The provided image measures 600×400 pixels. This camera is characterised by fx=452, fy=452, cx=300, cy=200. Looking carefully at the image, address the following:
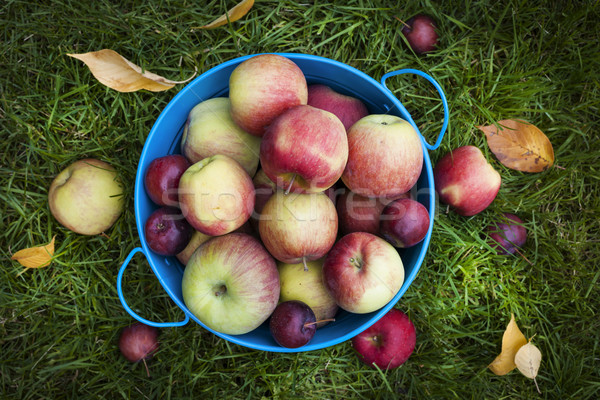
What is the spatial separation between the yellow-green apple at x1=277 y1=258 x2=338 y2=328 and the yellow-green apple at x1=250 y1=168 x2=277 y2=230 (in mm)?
283

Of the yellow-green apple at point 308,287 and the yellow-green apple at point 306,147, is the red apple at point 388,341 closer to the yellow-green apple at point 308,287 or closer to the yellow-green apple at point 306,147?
the yellow-green apple at point 308,287

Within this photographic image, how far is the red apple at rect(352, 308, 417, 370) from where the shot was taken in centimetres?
205

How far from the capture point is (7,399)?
85.4 inches

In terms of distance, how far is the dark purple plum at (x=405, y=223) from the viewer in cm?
177

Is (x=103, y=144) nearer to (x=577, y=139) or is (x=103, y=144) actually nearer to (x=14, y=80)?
(x=14, y=80)

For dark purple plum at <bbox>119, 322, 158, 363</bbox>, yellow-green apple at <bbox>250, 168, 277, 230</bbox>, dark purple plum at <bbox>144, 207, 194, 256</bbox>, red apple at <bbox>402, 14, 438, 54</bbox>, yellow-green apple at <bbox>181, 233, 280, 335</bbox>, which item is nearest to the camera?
yellow-green apple at <bbox>181, 233, 280, 335</bbox>

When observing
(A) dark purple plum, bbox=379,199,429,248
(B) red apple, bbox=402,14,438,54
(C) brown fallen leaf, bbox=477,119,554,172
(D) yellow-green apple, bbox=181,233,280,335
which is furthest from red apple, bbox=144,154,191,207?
(C) brown fallen leaf, bbox=477,119,554,172

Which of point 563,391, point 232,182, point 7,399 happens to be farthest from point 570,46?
point 7,399

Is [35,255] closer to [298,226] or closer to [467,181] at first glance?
[298,226]

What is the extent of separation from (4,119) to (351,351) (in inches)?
82.4

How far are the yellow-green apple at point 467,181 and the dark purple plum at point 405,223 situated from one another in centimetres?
35

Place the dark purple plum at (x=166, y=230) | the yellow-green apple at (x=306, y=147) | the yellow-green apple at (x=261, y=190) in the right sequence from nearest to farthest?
the yellow-green apple at (x=306, y=147), the dark purple plum at (x=166, y=230), the yellow-green apple at (x=261, y=190)

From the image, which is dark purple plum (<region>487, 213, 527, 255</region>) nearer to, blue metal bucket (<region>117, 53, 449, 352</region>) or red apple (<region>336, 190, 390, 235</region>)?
blue metal bucket (<region>117, 53, 449, 352</region>)

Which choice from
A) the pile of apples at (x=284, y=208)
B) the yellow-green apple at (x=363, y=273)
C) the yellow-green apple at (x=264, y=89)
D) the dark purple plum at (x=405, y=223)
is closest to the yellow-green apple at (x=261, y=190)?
the pile of apples at (x=284, y=208)
